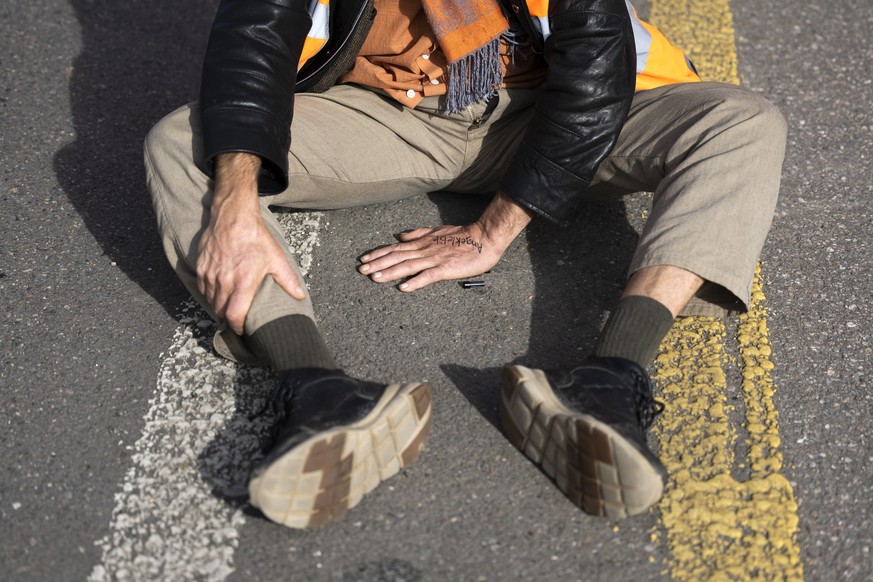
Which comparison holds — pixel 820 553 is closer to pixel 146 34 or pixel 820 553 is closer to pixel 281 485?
pixel 281 485

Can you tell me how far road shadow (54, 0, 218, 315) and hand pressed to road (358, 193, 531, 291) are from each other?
598 mm

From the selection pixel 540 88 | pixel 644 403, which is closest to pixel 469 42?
pixel 540 88

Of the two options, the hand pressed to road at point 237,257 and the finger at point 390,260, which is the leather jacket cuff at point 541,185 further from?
the hand pressed to road at point 237,257

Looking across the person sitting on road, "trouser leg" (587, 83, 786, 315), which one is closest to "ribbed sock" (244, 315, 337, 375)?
the person sitting on road

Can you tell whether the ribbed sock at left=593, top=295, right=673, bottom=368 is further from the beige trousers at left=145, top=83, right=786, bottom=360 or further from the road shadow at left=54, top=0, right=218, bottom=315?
the road shadow at left=54, top=0, right=218, bottom=315

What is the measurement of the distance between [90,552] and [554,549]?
1.01m

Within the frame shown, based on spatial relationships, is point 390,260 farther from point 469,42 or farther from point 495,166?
point 469,42

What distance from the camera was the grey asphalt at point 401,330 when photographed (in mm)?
2055

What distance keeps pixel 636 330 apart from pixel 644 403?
0.19 m

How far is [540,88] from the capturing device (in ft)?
8.67

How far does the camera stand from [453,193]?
10.3 ft

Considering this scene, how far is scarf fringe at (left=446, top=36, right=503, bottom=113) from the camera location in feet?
8.62

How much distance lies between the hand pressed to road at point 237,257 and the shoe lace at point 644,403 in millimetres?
853

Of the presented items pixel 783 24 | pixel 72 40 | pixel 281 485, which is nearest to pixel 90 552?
pixel 281 485
